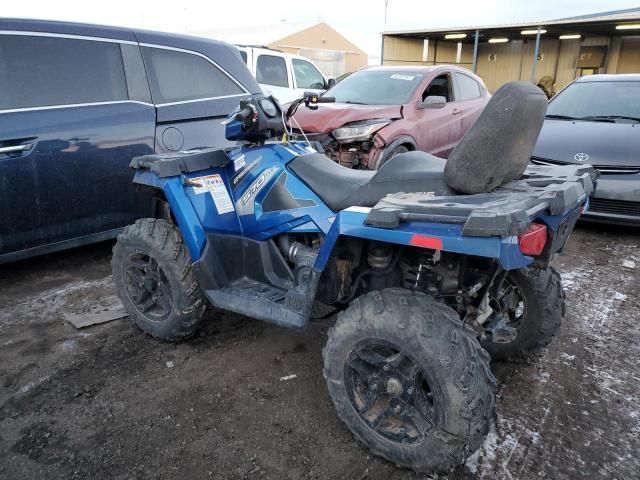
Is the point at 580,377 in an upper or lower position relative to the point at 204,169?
lower

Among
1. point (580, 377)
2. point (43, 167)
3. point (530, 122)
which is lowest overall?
point (580, 377)

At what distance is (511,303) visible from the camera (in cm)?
283

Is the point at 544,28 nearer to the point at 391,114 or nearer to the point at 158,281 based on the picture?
the point at 391,114

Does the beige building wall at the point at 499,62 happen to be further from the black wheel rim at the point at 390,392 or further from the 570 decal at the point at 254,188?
the black wheel rim at the point at 390,392

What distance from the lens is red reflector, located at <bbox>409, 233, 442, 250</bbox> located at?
6.05 feet

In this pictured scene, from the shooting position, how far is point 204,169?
2.97 m

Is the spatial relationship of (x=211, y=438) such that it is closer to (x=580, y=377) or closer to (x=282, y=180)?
(x=282, y=180)

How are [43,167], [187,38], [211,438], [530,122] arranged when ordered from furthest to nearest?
1. [187,38]
2. [43,167]
3. [211,438]
4. [530,122]

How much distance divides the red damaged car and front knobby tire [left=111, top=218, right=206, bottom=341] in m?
2.54

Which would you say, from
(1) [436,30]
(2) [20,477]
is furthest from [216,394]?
(1) [436,30]

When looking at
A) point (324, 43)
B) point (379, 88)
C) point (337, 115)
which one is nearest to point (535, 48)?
point (379, 88)

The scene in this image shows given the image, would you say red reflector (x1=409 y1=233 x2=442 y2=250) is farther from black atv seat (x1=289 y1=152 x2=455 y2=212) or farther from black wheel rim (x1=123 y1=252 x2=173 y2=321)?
black wheel rim (x1=123 y1=252 x2=173 y2=321)

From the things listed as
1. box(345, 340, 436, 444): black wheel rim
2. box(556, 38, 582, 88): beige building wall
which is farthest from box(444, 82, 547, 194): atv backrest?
box(556, 38, 582, 88): beige building wall

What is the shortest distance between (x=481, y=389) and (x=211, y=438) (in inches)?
50.8
